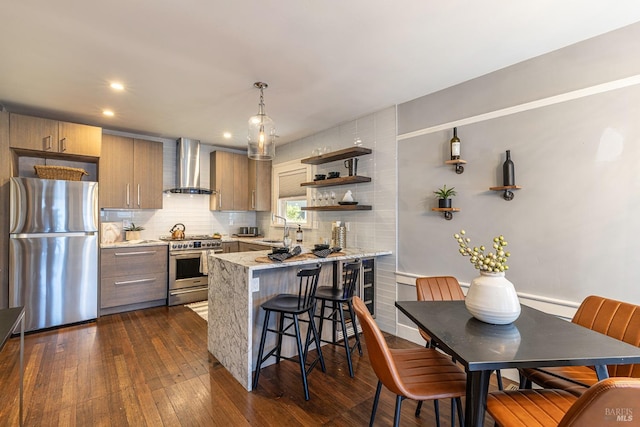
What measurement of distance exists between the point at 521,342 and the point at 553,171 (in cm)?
161

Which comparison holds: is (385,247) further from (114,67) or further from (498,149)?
(114,67)

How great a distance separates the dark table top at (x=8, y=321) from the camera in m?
1.31

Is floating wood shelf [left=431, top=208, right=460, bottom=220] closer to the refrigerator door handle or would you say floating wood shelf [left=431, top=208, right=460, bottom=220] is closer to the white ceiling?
the white ceiling

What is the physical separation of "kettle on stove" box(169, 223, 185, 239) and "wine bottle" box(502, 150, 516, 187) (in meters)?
4.54

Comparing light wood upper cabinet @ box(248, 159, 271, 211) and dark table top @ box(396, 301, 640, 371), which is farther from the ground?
light wood upper cabinet @ box(248, 159, 271, 211)

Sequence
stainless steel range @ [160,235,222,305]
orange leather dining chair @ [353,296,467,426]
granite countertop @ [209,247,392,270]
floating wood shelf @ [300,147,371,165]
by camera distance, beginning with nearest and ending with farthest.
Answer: orange leather dining chair @ [353,296,467,426] → granite countertop @ [209,247,392,270] → floating wood shelf @ [300,147,371,165] → stainless steel range @ [160,235,222,305]

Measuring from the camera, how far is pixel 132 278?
407cm

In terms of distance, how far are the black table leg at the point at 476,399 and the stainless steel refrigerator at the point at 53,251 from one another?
4320 mm

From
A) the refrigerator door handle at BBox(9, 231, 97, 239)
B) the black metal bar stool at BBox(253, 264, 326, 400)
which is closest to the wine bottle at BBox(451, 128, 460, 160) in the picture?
the black metal bar stool at BBox(253, 264, 326, 400)

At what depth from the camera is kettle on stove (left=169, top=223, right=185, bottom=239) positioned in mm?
4758

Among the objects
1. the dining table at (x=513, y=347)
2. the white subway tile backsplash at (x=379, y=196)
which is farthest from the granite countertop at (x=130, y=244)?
the dining table at (x=513, y=347)

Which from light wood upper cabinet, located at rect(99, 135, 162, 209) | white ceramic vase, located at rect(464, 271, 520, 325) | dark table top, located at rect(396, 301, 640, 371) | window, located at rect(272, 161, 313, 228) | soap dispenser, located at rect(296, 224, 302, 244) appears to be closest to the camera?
dark table top, located at rect(396, 301, 640, 371)

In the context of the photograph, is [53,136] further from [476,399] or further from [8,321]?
[476,399]

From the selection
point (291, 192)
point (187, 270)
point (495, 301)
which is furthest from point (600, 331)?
point (187, 270)
